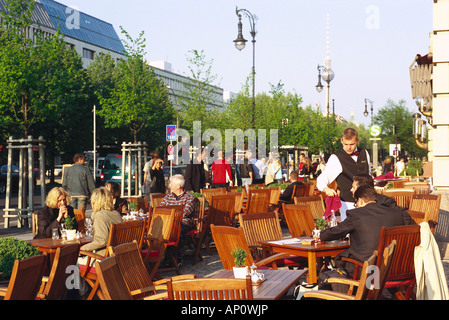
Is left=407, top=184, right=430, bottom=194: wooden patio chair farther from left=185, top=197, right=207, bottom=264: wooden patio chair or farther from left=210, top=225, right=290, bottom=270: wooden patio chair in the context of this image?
left=210, top=225, right=290, bottom=270: wooden patio chair

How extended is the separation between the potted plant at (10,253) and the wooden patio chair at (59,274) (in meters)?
0.46

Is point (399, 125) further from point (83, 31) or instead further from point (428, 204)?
point (428, 204)

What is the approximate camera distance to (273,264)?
739 cm

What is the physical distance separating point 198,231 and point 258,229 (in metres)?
3.27

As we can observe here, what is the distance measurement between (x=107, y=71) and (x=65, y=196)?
51.9 m

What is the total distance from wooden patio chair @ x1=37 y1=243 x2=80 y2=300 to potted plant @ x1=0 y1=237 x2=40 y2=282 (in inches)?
18.2

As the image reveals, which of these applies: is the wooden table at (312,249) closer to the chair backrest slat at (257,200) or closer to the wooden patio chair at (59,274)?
the wooden patio chair at (59,274)

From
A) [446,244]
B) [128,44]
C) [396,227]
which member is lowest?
[446,244]

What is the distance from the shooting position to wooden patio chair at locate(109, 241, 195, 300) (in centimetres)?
538

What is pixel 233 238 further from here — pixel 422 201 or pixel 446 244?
pixel 446 244

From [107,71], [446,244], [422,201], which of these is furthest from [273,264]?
[107,71]

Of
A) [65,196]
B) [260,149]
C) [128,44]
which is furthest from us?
[260,149]

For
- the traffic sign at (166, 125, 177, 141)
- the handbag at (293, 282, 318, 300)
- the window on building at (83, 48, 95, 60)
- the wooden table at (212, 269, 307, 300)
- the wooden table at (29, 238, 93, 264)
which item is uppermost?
the window on building at (83, 48, 95, 60)

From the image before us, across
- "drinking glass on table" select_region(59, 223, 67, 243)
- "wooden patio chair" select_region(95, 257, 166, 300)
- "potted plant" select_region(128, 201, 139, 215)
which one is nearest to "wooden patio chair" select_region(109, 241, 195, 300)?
"wooden patio chair" select_region(95, 257, 166, 300)
